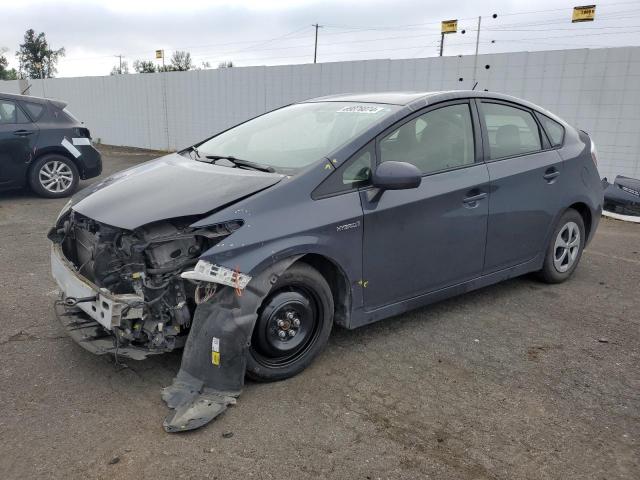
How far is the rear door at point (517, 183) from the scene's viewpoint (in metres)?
4.05

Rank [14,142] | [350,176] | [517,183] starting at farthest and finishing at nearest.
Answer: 1. [14,142]
2. [517,183]
3. [350,176]

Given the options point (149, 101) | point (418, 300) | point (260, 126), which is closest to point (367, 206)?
point (418, 300)

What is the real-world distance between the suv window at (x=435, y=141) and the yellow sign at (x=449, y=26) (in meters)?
8.53

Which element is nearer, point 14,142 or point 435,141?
point 435,141

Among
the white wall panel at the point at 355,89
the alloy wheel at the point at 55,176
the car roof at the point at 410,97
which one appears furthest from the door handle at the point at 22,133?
the white wall panel at the point at 355,89

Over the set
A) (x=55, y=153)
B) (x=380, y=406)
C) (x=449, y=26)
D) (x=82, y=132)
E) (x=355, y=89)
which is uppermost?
(x=449, y=26)

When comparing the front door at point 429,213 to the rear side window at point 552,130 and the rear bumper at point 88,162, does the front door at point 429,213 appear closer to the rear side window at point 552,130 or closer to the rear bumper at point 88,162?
the rear side window at point 552,130

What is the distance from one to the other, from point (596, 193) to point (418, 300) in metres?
2.35

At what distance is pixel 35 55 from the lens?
67875 mm

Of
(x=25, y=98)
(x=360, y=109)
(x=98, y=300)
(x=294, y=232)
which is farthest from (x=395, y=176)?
(x=25, y=98)

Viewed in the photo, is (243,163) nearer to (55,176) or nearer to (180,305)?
(180,305)

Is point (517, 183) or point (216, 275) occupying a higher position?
point (517, 183)

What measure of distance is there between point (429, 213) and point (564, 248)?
6.26 feet

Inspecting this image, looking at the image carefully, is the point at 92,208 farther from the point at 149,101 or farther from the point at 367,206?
the point at 149,101
